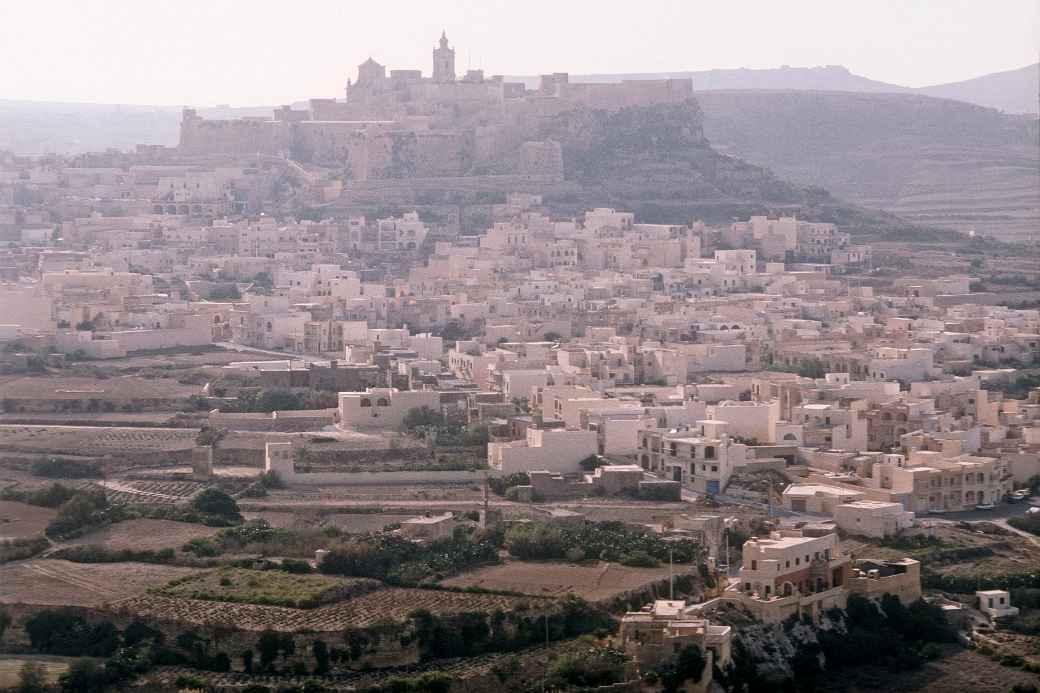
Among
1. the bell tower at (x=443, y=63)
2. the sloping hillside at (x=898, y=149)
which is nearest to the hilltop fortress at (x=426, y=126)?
the bell tower at (x=443, y=63)

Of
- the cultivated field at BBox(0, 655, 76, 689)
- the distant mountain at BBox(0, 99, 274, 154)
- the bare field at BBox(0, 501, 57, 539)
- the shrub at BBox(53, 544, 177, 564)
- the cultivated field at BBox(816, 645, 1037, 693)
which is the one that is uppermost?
the distant mountain at BBox(0, 99, 274, 154)

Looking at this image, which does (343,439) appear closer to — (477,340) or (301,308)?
(477,340)

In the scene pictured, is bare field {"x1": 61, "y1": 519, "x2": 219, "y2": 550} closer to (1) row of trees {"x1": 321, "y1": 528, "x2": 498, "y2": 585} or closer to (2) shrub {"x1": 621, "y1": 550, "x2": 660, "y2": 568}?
(1) row of trees {"x1": 321, "y1": 528, "x2": 498, "y2": 585}

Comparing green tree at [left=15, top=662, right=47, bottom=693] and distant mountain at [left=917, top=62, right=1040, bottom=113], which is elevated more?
distant mountain at [left=917, top=62, right=1040, bottom=113]

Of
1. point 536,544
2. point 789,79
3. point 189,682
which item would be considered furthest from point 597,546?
point 789,79

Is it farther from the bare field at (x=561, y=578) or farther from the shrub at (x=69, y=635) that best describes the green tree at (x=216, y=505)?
the shrub at (x=69, y=635)

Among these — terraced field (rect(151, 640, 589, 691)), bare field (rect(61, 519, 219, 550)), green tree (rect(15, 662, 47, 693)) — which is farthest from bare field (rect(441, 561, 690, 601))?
green tree (rect(15, 662, 47, 693))

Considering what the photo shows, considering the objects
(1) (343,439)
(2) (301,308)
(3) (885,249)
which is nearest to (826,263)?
(3) (885,249)
